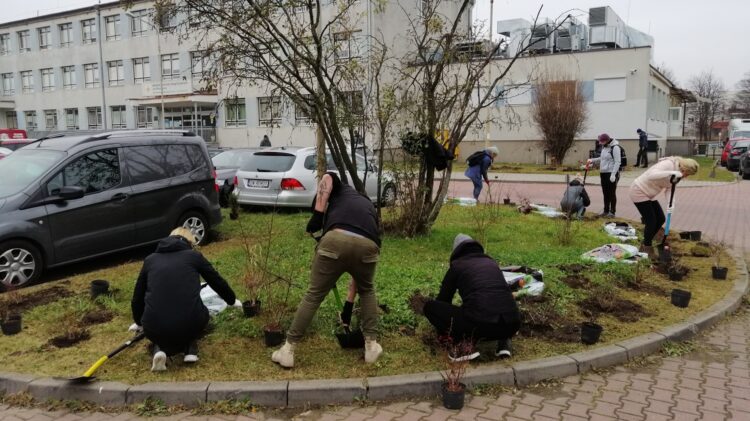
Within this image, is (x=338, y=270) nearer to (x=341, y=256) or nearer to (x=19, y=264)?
(x=341, y=256)

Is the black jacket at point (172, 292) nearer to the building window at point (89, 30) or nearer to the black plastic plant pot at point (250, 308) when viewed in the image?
the black plastic plant pot at point (250, 308)

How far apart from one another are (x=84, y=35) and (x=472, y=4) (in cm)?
4833

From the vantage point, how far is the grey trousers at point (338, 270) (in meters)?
4.16

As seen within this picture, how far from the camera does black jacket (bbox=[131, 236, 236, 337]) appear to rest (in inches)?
166

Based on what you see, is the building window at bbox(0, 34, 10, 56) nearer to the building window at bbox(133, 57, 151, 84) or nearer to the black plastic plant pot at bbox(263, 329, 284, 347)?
the building window at bbox(133, 57, 151, 84)

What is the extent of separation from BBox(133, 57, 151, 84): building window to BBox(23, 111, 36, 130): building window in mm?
14300

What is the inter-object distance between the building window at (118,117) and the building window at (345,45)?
43504mm

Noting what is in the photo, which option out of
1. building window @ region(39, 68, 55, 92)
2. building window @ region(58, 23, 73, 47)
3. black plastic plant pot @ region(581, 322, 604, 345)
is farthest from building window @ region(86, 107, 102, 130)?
black plastic plant pot @ region(581, 322, 604, 345)

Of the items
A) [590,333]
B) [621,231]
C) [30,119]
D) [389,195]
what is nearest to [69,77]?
[30,119]

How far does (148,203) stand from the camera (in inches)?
311

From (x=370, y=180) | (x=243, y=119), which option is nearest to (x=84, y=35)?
(x=243, y=119)

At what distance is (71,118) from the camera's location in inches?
1948

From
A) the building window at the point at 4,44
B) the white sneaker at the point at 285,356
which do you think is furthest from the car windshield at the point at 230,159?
the building window at the point at 4,44

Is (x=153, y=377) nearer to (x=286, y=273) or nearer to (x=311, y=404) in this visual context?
(x=311, y=404)
